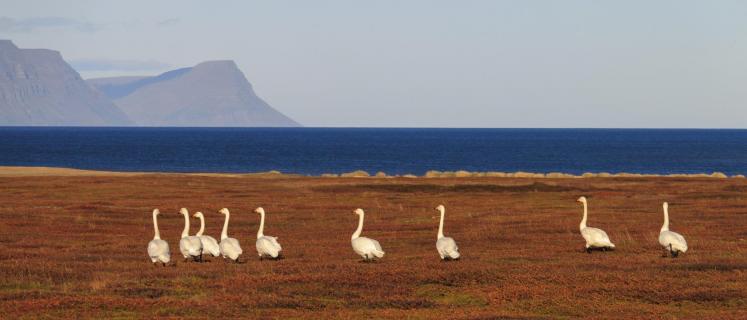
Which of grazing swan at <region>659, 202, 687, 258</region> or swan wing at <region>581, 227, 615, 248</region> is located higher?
swan wing at <region>581, 227, 615, 248</region>

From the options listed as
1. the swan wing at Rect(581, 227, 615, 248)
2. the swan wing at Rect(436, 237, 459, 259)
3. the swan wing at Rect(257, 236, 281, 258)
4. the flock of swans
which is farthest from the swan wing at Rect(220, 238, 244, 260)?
the swan wing at Rect(581, 227, 615, 248)

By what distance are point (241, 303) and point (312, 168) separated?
137117 mm

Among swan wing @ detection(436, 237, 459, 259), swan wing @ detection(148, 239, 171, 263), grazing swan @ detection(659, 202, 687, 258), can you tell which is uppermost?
grazing swan @ detection(659, 202, 687, 258)

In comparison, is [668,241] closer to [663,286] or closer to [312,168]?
[663,286]


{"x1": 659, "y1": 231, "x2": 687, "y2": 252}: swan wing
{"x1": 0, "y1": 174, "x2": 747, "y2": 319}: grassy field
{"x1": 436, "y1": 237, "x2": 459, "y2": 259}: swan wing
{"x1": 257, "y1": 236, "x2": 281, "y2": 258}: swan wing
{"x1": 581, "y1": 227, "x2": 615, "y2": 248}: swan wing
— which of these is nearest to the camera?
{"x1": 0, "y1": 174, "x2": 747, "y2": 319}: grassy field

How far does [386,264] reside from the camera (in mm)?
26109

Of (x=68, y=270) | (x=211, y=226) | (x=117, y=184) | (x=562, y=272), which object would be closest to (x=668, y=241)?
(x=562, y=272)

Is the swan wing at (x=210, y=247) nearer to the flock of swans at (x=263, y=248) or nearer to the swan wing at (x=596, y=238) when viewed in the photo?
the flock of swans at (x=263, y=248)

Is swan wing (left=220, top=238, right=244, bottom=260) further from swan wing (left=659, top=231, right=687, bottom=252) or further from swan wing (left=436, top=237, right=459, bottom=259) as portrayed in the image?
swan wing (left=659, top=231, right=687, bottom=252)

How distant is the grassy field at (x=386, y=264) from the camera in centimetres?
1998

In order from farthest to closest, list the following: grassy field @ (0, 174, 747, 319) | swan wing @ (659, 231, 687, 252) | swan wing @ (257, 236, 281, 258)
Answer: swan wing @ (257, 236, 281, 258)
swan wing @ (659, 231, 687, 252)
grassy field @ (0, 174, 747, 319)

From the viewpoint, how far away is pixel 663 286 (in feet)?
71.7

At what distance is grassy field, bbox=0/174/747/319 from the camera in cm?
1998

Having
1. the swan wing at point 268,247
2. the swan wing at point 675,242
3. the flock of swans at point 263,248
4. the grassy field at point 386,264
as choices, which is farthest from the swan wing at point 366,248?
the swan wing at point 675,242
